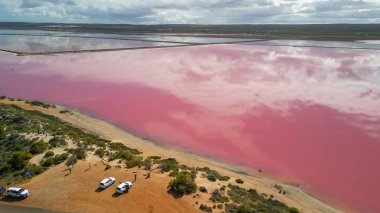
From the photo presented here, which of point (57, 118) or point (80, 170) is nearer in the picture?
point (80, 170)

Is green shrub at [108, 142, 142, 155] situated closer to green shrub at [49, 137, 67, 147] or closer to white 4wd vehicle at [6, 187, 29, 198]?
green shrub at [49, 137, 67, 147]

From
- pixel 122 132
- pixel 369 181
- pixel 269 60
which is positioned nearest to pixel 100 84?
pixel 122 132

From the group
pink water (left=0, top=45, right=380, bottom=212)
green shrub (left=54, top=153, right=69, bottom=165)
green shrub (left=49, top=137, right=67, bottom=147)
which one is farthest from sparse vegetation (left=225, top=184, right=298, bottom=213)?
green shrub (left=49, top=137, right=67, bottom=147)

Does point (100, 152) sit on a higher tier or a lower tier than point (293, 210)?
higher

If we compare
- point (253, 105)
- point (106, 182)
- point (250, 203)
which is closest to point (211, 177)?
point (250, 203)

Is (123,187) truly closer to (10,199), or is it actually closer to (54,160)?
(10,199)

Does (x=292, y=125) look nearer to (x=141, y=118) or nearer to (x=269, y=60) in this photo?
(x=141, y=118)
